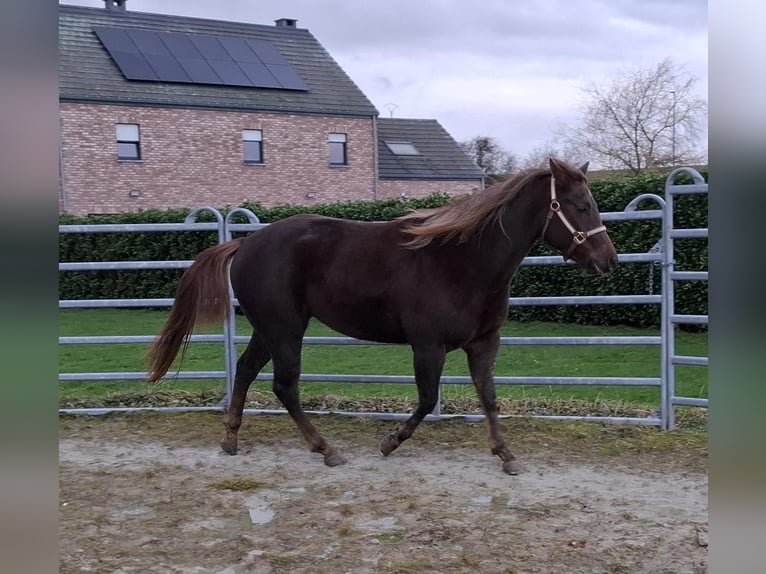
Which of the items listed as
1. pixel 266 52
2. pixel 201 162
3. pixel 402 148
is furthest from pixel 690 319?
pixel 402 148

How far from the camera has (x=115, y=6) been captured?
22.5 m

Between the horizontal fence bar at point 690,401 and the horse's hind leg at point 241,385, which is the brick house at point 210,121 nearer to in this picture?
the horse's hind leg at point 241,385

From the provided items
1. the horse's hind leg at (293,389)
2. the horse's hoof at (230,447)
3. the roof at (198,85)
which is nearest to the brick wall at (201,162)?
the roof at (198,85)

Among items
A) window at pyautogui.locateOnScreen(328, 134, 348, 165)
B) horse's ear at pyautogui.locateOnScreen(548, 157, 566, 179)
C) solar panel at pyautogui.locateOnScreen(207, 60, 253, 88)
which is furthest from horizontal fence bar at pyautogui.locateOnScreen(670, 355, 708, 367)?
window at pyautogui.locateOnScreen(328, 134, 348, 165)

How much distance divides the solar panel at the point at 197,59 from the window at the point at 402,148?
4178 millimetres

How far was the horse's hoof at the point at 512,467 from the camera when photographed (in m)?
4.11

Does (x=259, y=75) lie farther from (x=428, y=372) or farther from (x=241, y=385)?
(x=428, y=372)

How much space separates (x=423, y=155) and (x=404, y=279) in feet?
71.8

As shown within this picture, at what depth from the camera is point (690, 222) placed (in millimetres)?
8258

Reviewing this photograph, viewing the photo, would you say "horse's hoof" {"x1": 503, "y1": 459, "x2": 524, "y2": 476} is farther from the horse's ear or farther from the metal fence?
the horse's ear

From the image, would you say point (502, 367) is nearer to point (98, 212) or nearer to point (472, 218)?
point (472, 218)
